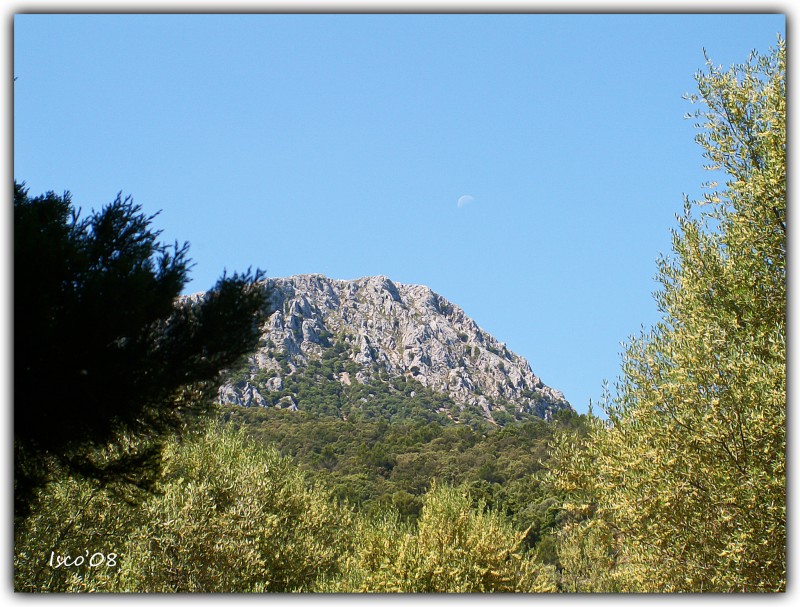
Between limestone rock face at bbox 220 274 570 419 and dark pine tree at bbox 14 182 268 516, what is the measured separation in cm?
1382

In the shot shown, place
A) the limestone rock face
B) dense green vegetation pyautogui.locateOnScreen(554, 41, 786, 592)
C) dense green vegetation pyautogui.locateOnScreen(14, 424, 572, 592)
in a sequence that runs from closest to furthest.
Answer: dense green vegetation pyautogui.locateOnScreen(554, 41, 786, 592) < dense green vegetation pyautogui.locateOnScreen(14, 424, 572, 592) < the limestone rock face

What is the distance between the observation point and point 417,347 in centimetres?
5072

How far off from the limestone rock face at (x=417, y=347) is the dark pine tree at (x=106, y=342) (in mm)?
13818

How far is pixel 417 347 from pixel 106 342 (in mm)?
45252

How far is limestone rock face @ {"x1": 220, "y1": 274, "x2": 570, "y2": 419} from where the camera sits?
87.0 feet

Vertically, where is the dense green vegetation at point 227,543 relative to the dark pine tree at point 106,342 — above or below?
below

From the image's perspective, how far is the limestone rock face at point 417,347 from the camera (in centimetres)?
2653

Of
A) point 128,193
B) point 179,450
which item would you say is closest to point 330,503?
point 179,450

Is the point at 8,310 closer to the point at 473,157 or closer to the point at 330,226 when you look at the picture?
the point at 330,226
